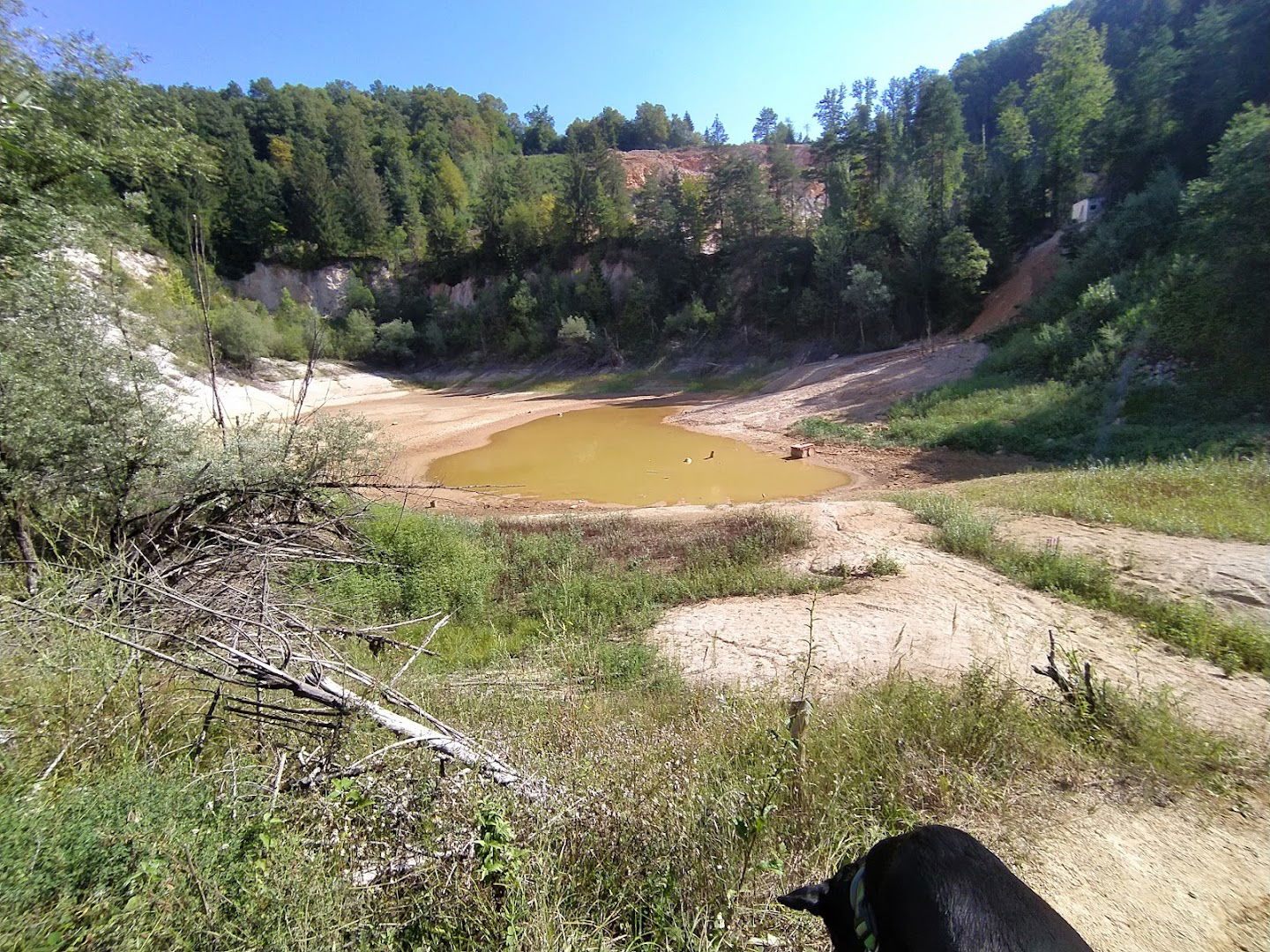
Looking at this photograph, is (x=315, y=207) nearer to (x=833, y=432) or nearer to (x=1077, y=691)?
(x=833, y=432)

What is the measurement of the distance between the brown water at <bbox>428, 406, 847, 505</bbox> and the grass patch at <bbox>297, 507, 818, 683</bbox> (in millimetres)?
2944

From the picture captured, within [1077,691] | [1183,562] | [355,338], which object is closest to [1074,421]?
[1183,562]

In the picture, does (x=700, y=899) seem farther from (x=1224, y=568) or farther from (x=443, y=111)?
(x=443, y=111)

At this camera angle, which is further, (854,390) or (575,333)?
(575,333)

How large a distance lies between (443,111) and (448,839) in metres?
113

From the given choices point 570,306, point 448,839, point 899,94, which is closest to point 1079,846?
point 448,839

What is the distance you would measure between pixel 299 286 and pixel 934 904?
63574 mm

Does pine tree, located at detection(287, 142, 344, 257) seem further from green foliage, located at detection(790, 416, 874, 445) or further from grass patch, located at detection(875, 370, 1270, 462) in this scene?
grass patch, located at detection(875, 370, 1270, 462)

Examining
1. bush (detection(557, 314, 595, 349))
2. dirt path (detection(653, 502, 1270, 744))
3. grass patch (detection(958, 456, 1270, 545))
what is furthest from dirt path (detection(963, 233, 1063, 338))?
bush (detection(557, 314, 595, 349))

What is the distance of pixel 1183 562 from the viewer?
250 inches

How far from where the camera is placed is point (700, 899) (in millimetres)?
2082

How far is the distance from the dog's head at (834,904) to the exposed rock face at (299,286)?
58766mm

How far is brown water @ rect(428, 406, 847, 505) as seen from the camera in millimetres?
15500

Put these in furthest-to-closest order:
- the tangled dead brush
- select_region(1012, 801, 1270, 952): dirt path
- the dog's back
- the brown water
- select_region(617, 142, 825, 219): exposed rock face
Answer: select_region(617, 142, 825, 219): exposed rock face
the brown water
the tangled dead brush
select_region(1012, 801, 1270, 952): dirt path
the dog's back
